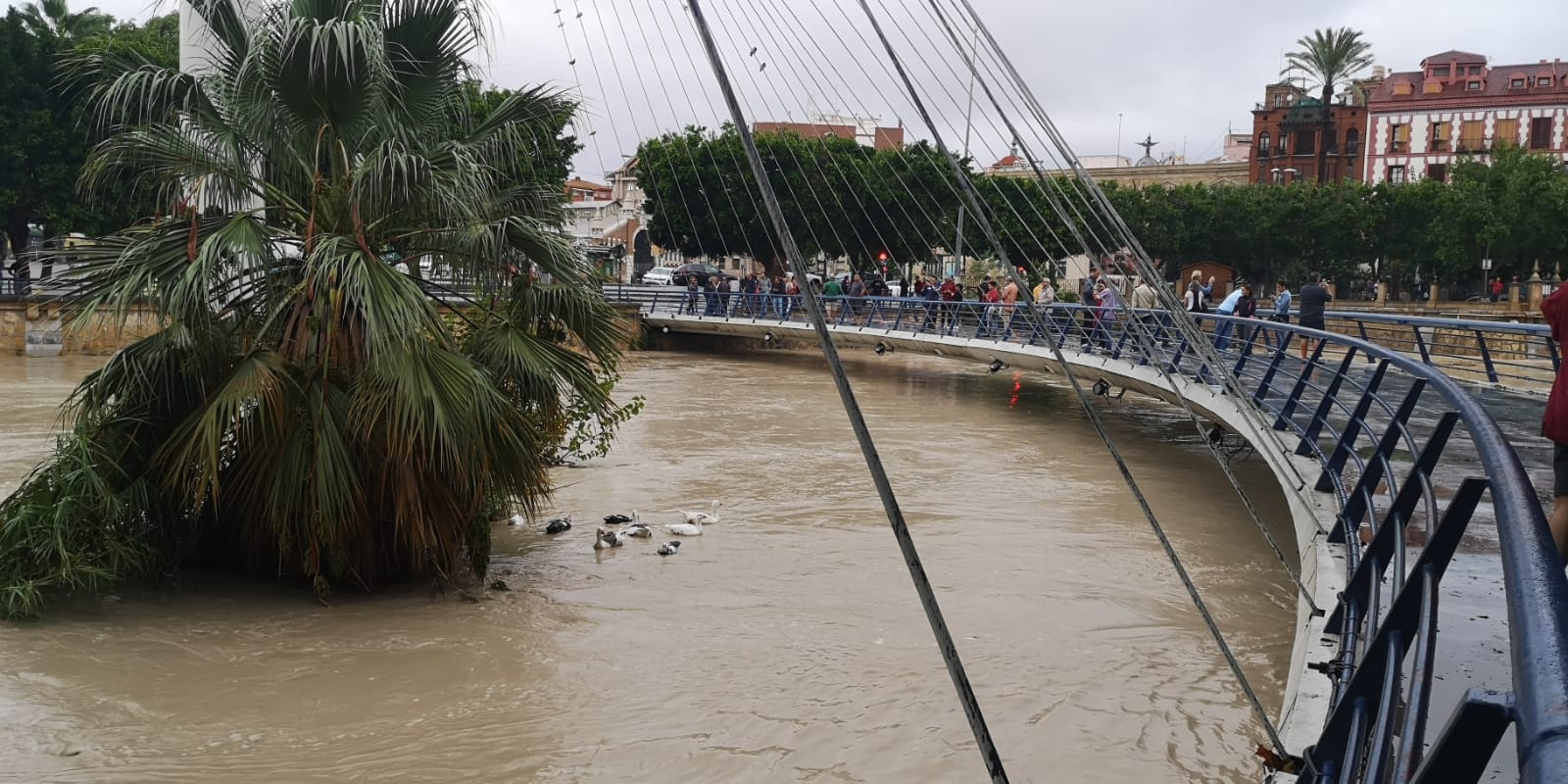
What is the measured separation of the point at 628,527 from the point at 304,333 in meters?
4.43

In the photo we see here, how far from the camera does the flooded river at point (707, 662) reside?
24.0 ft

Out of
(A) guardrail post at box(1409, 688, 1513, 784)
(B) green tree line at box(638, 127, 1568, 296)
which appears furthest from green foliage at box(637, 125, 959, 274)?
(A) guardrail post at box(1409, 688, 1513, 784)

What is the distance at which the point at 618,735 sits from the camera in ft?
25.2

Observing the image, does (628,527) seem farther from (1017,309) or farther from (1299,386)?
(1017,309)

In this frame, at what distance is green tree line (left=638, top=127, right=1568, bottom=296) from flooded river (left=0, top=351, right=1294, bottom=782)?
31.7 meters

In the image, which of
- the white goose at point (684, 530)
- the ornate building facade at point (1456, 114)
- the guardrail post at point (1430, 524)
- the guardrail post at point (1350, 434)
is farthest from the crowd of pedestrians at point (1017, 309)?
the ornate building facade at point (1456, 114)

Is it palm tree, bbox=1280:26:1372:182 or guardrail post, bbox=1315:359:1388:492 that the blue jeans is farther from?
palm tree, bbox=1280:26:1372:182

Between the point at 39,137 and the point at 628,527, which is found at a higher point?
the point at 39,137

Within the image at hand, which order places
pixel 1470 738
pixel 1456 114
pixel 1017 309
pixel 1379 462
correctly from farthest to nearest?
pixel 1456 114
pixel 1017 309
pixel 1379 462
pixel 1470 738

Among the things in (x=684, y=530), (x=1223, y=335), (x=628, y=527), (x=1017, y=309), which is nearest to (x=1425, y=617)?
(x=684, y=530)

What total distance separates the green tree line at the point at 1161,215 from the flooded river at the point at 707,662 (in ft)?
104

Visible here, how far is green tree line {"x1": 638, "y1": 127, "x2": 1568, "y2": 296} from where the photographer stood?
161ft

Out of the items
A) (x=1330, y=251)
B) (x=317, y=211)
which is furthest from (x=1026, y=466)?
(x=1330, y=251)

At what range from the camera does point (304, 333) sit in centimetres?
949
